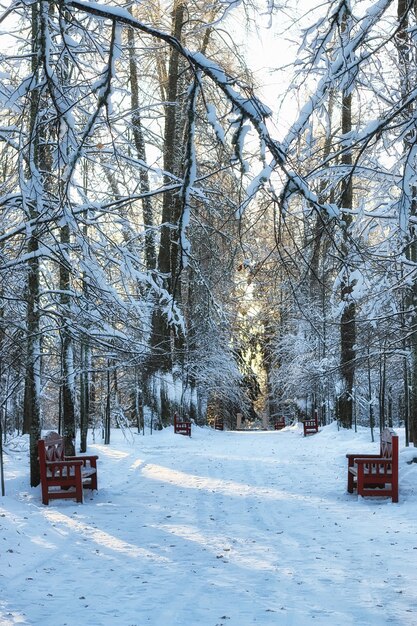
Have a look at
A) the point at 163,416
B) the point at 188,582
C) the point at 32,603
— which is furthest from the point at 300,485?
the point at 163,416

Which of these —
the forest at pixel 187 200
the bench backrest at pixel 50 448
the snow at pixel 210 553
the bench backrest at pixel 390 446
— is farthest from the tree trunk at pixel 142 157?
the bench backrest at pixel 390 446

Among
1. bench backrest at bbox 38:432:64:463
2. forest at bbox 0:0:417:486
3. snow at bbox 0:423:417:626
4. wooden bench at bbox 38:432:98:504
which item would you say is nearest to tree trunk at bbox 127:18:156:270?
forest at bbox 0:0:417:486

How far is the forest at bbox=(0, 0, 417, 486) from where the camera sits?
3408mm

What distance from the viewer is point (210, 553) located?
22.8 feet

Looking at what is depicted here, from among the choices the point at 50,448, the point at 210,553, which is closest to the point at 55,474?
the point at 50,448

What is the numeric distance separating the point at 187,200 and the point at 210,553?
4.65 m

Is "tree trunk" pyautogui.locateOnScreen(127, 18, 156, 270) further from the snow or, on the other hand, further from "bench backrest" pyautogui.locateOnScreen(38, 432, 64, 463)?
the snow

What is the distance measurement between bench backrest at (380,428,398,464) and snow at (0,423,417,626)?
0.47 meters

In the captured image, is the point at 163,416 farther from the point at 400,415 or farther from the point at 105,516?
the point at 400,415

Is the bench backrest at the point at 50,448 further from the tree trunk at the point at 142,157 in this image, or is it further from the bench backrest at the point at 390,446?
the bench backrest at the point at 390,446

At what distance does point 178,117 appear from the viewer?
17.9 metres

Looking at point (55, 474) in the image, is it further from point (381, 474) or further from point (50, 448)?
point (381, 474)

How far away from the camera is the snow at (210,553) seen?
16.9 feet

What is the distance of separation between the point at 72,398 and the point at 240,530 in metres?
5.80
